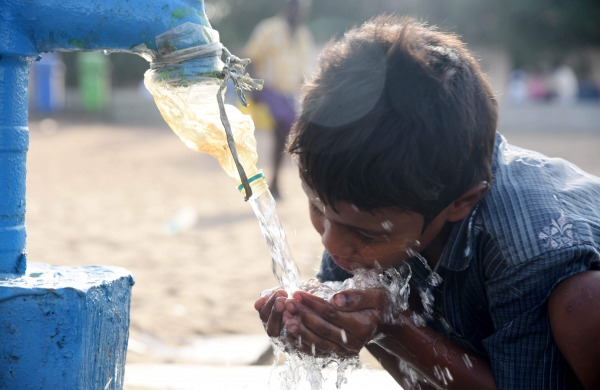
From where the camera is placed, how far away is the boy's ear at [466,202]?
156cm

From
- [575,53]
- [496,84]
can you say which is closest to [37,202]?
[496,84]

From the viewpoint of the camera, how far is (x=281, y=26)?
687 centimetres

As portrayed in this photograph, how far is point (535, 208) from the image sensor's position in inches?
60.2

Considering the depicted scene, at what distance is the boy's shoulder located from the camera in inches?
57.9

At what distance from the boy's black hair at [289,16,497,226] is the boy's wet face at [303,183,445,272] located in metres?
0.03

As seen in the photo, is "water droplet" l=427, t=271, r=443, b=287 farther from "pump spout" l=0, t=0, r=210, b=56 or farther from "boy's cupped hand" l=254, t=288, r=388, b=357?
"pump spout" l=0, t=0, r=210, b=56

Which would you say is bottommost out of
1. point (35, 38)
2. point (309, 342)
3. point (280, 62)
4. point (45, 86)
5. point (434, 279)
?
point (309, 342)

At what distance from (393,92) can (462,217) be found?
367 millimetres

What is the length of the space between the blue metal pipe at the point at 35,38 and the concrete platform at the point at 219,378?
0.87m

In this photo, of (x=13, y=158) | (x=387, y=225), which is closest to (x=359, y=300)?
(x=387, y=225)

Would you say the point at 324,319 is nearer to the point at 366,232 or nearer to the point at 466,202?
the point at 366,232

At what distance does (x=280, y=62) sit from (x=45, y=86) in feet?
40.4

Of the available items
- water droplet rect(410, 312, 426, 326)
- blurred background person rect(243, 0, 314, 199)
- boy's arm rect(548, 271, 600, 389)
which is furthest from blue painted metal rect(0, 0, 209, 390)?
blurred background person rect(243, 0, 314, 199)

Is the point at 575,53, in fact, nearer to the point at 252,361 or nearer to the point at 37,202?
the point at 37,202
